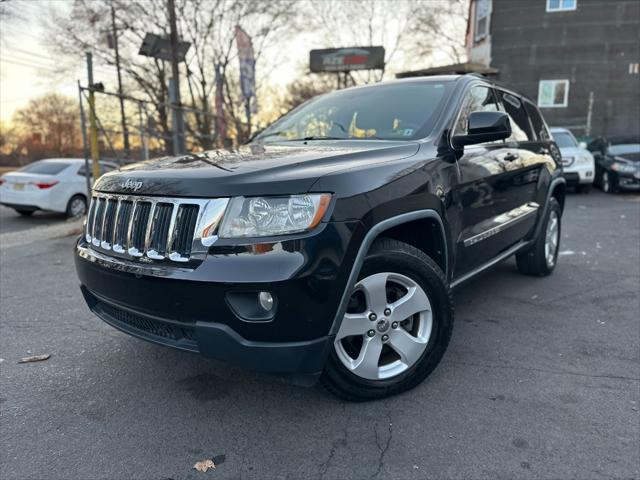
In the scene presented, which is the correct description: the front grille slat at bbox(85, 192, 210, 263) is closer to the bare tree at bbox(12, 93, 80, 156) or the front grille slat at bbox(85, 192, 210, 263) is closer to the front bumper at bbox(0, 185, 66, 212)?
the front bumper at bbox(0, 185, 66, 212)

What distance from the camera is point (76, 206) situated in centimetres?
1034

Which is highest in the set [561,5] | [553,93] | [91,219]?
→ [561,5]

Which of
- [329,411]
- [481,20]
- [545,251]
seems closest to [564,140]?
[545,251]

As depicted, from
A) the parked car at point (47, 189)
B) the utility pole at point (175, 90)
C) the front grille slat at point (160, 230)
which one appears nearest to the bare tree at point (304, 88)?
the utility pole at point (175, 90)

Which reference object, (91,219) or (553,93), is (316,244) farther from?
(553,93)

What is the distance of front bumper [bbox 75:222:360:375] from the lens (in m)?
2.04

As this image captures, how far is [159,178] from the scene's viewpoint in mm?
2363

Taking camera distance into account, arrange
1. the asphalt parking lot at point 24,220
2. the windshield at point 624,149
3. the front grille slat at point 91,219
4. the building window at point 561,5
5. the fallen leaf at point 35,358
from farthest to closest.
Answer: the building window at point 561,5 < the windshield at point 624,149 < the asphalt parking lot at point 24,220 < the fallen leaf at point 35,358 < the front grille slat at point 91,219

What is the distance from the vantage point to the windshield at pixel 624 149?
12391mm

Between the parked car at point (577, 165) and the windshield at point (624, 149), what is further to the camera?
the windshield at point (624, 149)

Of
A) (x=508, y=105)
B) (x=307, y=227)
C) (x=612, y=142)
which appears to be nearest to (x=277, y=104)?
(x=612, y=142)

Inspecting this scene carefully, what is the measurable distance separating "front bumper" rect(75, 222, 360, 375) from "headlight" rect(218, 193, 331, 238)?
62mm

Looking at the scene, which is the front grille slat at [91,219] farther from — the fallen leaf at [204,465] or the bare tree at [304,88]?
the bare tree at [304,88]

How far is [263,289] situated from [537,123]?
13.1 feet
